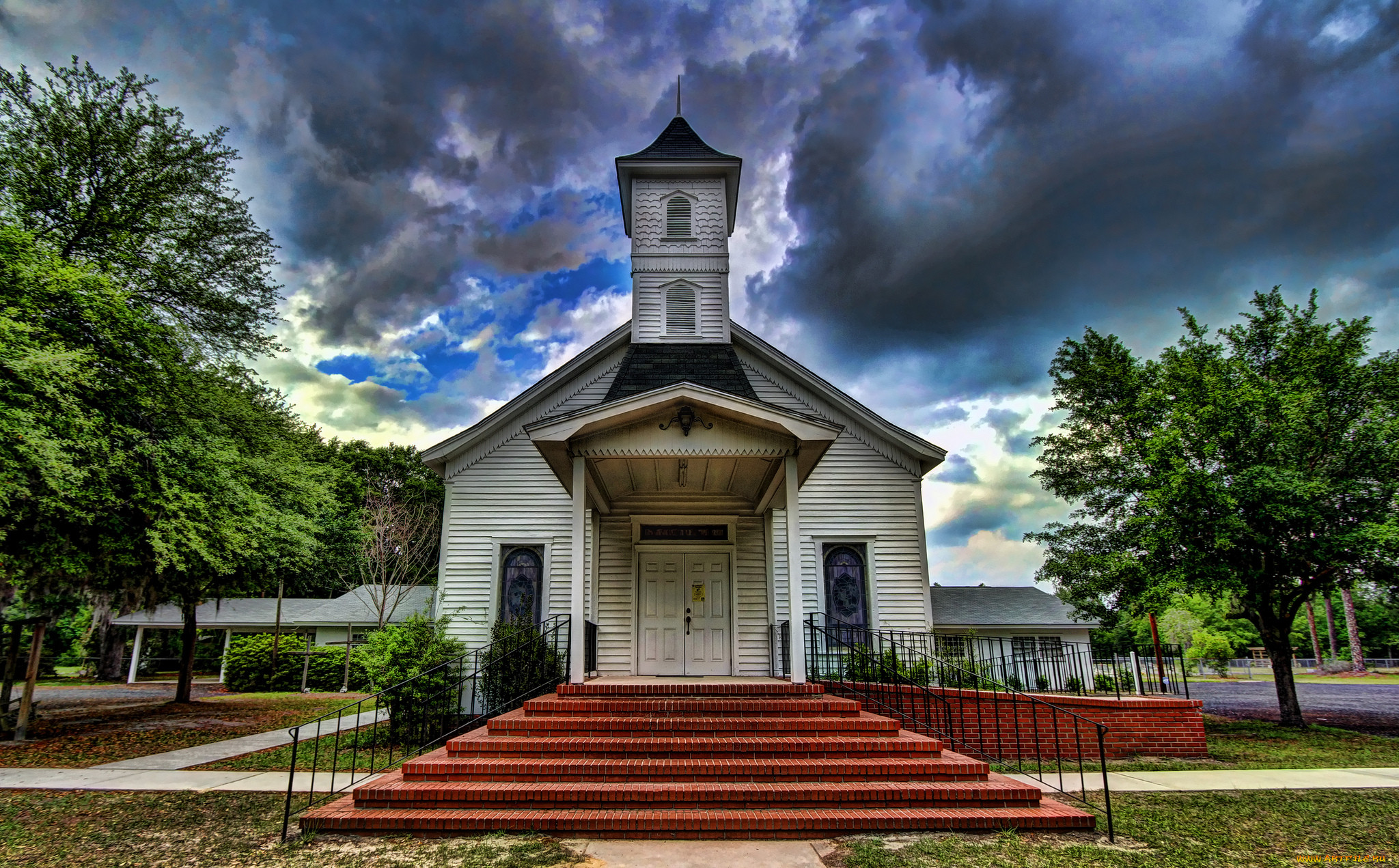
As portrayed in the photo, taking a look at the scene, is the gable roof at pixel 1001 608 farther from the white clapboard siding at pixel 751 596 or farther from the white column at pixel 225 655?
the white column at pixel 225 655

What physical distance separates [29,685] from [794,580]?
40.6ft

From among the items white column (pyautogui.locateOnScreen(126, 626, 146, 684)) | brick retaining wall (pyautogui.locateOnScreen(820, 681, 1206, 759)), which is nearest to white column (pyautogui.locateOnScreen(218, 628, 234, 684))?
white column (pyautogui.locateOnScreen(126, 626, 146, 684))

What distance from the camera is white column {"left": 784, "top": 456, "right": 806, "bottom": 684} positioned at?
7.87 m

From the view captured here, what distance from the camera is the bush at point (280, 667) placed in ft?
75.7

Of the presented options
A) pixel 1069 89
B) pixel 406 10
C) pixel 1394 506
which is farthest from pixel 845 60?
pixel 1394 506

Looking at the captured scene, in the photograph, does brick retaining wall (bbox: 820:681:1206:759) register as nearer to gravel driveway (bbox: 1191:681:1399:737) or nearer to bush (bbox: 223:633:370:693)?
gravel driveway (bbox: 1191:681:1399:737)

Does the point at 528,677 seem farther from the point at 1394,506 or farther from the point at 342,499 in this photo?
the point at 342,499

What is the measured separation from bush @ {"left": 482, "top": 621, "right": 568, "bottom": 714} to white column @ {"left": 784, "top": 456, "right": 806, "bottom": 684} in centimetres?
315

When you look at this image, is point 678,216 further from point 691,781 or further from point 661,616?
point 691,781

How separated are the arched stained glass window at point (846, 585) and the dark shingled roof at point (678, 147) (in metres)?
8.57

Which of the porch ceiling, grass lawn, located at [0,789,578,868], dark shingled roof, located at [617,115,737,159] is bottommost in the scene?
grass lawn, located at [0,789,578,868]

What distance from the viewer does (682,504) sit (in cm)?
1148

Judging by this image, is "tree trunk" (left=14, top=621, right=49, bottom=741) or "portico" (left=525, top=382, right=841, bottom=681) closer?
"portico" (left=525, top=382, right=841, bottom=681)

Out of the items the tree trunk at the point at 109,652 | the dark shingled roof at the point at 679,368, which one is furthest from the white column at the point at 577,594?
the tree trunk at the point at 109,652
